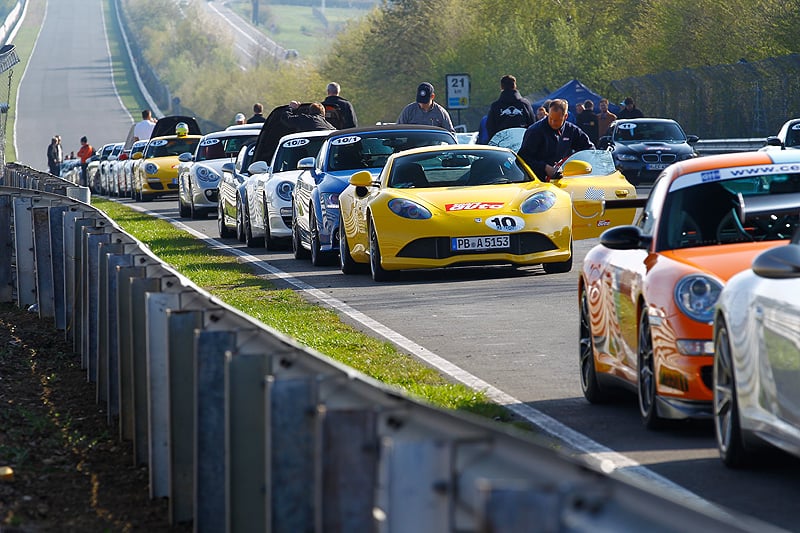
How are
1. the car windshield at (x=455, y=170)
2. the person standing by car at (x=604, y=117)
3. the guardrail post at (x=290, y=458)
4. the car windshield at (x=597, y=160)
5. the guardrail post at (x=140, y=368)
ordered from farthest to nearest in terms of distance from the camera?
1. the person standing by car at (x=604, y=117)
2. the car windshield at (x=597, y=160)
3. the car windshield at (x=455, y=170)
4. the guardrail post at (x=140, y=368)
5. the guardrail post at (x=290, y=458)

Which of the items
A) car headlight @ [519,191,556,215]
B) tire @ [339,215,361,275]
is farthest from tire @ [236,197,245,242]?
car headlight @ [519,191,556,215]

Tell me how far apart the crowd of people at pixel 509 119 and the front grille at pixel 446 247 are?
2.34 metres

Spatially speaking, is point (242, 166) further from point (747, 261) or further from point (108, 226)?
point (747, 261)

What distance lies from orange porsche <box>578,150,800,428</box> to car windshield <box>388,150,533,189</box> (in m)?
7.75

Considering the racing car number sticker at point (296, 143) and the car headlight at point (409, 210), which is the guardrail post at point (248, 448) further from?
the racing car number sticker at point (296, 143)

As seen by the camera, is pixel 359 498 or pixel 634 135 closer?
pixel 359 498

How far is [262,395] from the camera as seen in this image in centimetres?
504

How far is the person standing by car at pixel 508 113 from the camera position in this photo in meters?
24.0

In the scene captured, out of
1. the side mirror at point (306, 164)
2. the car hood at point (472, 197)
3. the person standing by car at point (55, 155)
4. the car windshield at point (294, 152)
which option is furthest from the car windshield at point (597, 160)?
the person standing by car at point (55, 155)

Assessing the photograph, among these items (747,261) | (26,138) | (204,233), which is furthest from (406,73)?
(747,261)

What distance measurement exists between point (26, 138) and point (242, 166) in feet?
308

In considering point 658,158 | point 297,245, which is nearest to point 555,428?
point 297,245

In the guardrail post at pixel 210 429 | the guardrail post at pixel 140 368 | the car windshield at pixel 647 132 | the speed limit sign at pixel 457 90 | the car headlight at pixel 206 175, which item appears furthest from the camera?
the speed limit sign at pixel 457 90

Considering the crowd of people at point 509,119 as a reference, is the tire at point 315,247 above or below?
below
